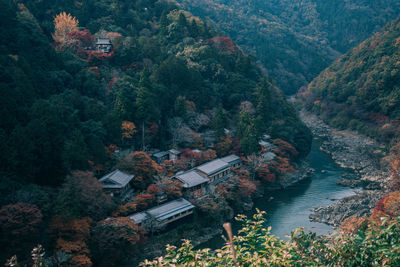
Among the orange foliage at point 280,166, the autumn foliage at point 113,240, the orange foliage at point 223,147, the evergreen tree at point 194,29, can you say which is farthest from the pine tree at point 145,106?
the evergreen tree at point 194,29

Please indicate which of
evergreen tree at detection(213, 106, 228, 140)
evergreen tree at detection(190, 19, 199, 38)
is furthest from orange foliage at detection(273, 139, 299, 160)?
evergreen tree at detection(190, 19, 199, 38)

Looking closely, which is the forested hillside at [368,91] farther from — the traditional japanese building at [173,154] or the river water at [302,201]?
the traditional japanese building at [173,154]

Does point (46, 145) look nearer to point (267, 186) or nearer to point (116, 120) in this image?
point (116, 120)

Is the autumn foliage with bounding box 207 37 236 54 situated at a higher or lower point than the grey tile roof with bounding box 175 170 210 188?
higher

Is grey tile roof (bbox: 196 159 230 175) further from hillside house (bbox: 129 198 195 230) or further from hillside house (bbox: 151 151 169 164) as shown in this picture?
hillside house (bbox: 129 198 195 230)

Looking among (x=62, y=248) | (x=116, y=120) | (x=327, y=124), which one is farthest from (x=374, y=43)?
(x=62, y=248)

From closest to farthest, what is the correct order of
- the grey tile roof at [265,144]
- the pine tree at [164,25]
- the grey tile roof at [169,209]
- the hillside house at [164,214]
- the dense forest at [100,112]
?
the dense forest at [100,112] → the hillside house at [164,214] → the grey tile roof at [169,209] → the grey tile roof at [265,144] → the pine tree at [164,25]
